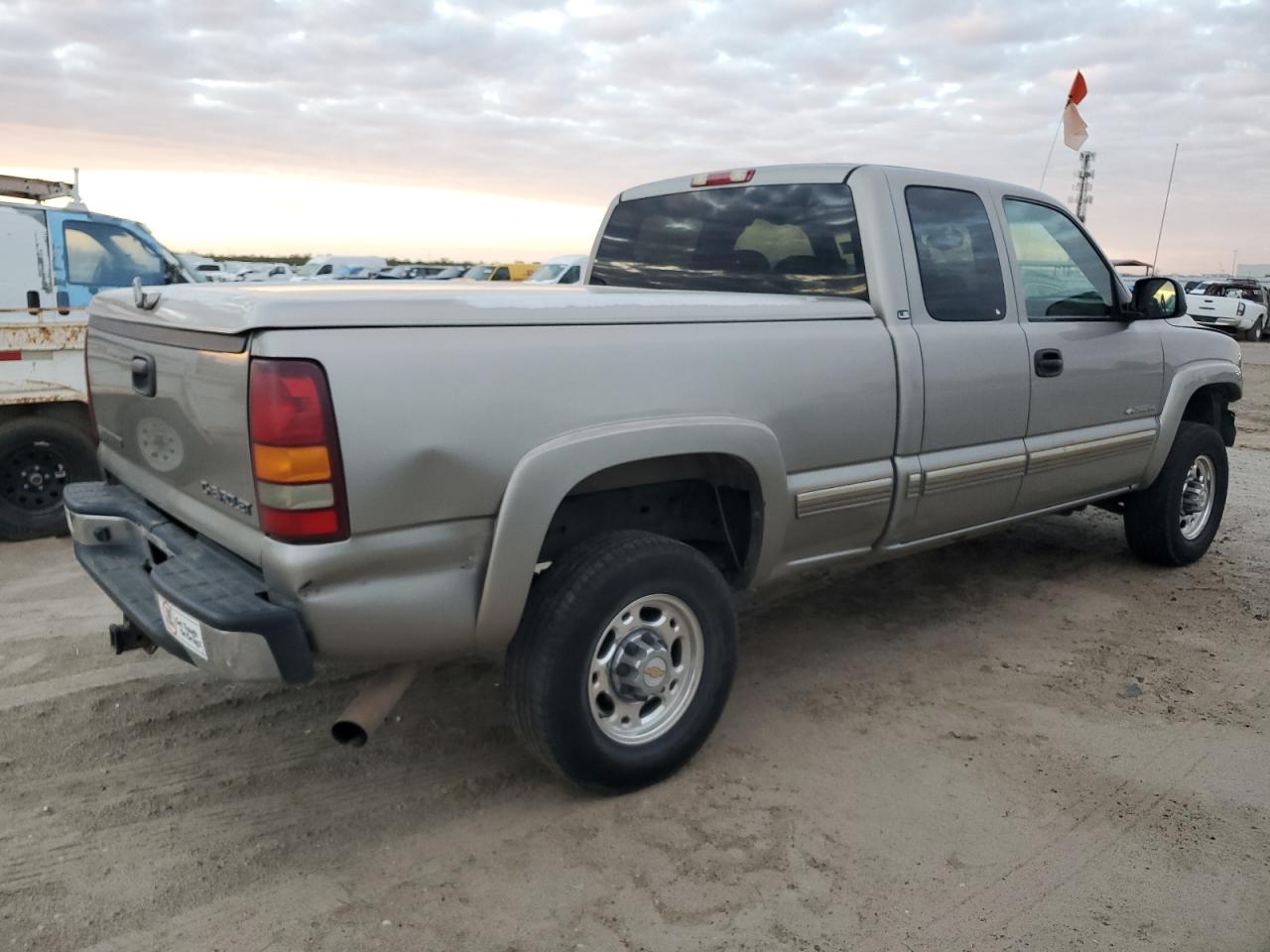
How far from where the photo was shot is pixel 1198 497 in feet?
18.2

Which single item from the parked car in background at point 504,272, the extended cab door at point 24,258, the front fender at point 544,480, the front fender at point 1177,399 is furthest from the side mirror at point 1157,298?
the parked car in background at point 504,272

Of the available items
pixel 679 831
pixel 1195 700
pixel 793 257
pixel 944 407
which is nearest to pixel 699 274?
pixel 793 257

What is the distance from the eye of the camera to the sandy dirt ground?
259cm

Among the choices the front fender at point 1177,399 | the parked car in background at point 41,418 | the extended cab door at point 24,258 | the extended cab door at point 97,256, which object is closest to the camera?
the front fender at point 1177,399

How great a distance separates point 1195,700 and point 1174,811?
956mm

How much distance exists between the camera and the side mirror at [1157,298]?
15.2 feet

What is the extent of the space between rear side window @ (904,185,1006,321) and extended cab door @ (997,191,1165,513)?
0.55ft

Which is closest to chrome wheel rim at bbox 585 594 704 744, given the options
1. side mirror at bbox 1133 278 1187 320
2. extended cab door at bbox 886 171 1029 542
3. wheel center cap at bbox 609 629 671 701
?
wheel center cap at bbox 609 629 671 701

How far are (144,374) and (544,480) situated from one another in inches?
49.2

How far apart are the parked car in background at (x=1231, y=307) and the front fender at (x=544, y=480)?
82.3 ft

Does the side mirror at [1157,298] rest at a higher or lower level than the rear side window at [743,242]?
lower

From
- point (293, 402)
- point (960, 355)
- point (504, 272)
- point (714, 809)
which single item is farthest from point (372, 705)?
point (504, 272)

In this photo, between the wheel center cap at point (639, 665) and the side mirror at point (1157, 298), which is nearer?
the wheel center cap at point (639, 665)

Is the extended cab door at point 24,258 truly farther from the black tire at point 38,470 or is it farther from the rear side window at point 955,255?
the rear side window at point 955,255
